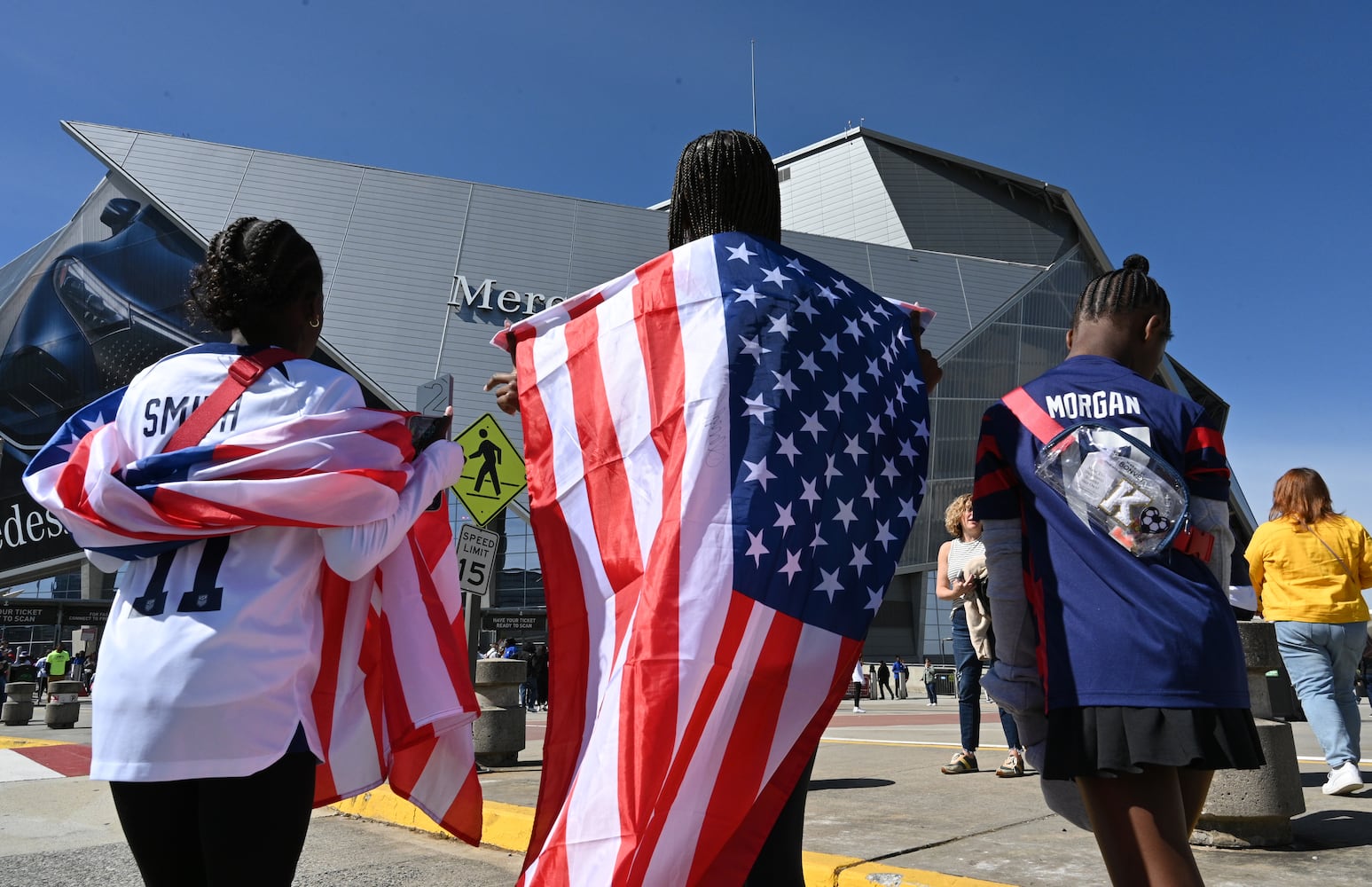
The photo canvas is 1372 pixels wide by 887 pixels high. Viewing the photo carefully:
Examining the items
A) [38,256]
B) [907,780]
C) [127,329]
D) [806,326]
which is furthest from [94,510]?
[38,256]

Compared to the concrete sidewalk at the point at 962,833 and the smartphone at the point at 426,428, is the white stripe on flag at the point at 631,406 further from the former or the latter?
the concrete sidewalk at the point at 962,833

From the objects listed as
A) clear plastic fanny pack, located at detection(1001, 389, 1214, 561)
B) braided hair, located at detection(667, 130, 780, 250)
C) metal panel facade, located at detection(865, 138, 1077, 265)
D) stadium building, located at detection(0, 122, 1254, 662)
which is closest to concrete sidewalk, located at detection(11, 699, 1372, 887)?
clear plastic fanny pack, located at detection(1001, 389, 1214, 561)

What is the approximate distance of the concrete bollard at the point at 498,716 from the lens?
750cm

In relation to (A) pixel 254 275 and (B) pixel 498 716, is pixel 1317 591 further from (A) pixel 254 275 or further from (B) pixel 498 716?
(A) pixel 254 275

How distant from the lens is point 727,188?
2404 mm

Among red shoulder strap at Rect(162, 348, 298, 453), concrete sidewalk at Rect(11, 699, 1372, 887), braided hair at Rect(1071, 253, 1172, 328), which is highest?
braided hair at Rect(1071, 253, 1172, 328)

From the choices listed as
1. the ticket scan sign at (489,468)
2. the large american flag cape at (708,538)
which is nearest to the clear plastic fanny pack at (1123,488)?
the large american flag cape at (708,538)

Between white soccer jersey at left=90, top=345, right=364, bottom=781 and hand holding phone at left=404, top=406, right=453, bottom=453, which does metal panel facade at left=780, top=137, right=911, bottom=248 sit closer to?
hand holding phone at left=404, top=406, right=453, bottom=453

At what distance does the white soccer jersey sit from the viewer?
181cm

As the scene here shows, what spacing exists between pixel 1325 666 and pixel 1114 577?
428 centimetres

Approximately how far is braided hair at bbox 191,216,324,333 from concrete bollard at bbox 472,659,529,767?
5.56m

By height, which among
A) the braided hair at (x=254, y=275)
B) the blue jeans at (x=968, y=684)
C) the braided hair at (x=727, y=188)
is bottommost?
the blue jeans at (x=968, y=684)

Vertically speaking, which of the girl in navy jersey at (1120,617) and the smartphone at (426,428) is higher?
the smartphone at (426,428)

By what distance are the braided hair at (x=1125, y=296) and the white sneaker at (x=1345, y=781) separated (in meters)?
3.58
